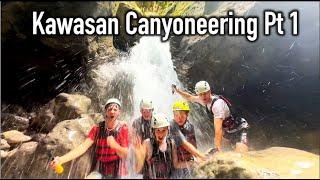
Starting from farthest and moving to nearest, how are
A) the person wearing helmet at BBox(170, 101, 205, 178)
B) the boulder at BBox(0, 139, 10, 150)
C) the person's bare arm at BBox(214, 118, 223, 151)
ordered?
1. the boulder at BBox(0, 139, 10, 150)
2. the person's bare arm at BBox(214, 118, 223, 151)
3. the person wearing helmet at BBox(170, 101, 205, 178)

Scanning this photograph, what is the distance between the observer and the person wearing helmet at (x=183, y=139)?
5387 millimetres

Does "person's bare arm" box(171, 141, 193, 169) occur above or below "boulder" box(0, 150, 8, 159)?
above

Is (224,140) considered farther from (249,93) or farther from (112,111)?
(249,93)

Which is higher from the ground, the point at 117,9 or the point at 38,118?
the point at 117,9

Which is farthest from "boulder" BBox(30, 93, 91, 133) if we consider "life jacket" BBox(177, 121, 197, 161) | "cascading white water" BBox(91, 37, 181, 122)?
"life jacket" BBox(177, 121, 197, 161)

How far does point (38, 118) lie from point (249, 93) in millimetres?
→ 5092

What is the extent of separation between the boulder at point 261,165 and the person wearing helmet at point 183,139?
0.17m

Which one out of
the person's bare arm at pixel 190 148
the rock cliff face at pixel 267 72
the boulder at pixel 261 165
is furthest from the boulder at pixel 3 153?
the rock cliff face at pixel 267 72

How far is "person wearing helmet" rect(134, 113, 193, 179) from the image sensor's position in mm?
5238

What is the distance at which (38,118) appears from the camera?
858cm

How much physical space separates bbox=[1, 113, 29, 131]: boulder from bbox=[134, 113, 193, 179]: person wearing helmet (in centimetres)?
447

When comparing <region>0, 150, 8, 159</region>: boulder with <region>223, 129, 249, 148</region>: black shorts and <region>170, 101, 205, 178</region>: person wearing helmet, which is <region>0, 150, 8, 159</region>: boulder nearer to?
<region>170, 101, 205, 178</region>: person wearing helmet

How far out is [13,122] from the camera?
8.99 meters

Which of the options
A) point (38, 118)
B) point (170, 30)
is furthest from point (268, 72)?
point (38, 118)
